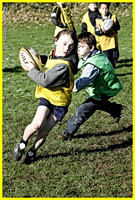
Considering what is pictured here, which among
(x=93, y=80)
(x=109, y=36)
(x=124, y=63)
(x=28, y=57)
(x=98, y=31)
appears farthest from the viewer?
(x=124, y=63)

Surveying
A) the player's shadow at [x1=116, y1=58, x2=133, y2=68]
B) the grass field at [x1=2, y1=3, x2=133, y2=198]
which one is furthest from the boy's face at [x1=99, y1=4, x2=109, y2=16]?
the player's shadow at [x1=116, y1=58, x2=133, y2=68]

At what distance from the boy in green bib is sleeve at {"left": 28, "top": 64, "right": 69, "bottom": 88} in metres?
0.31

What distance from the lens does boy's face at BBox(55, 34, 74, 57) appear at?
4059 millimetres

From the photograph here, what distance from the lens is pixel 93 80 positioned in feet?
15.4

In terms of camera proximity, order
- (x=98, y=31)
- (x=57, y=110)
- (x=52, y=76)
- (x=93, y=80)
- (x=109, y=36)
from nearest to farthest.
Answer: (x=52, y=76)
(x=57, y=110)
(x=93, y=80)
(x=98, y=31)
(x=109, y=36)

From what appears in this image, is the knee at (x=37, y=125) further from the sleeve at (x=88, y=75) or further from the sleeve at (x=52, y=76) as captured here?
the sleeve at (x=88, y=75)

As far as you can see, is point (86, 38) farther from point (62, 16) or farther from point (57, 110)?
point (62, 16)

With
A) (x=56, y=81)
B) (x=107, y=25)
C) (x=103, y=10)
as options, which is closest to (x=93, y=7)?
(x=103, y=10)

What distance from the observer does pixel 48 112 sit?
4238mm

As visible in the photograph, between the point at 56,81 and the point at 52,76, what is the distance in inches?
3.5

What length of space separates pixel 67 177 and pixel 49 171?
261mm

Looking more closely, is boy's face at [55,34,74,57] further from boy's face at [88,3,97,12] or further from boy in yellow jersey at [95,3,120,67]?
boy's face at [88,3,97,12]

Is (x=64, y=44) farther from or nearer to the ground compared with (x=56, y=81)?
farther from the ground

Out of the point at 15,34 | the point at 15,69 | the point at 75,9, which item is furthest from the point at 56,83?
the point at 75,9
